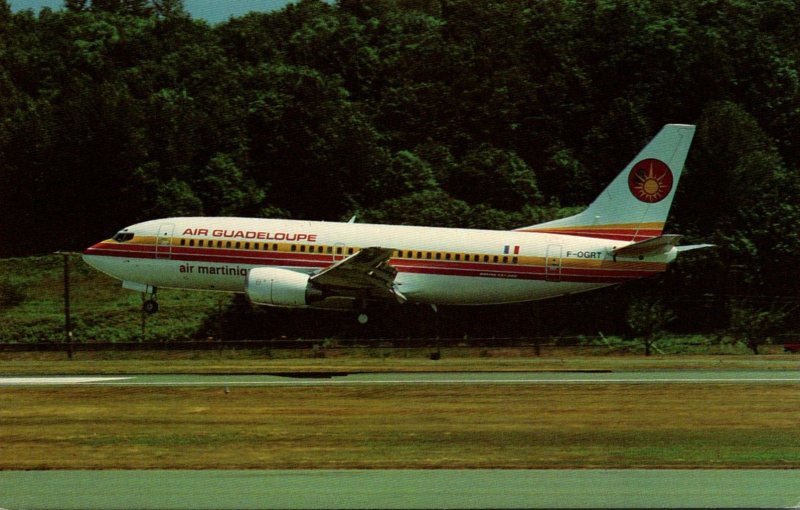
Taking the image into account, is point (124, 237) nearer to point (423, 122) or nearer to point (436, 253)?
point (436, 253)

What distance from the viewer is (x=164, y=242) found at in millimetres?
43188

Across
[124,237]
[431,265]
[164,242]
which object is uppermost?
[124,237]

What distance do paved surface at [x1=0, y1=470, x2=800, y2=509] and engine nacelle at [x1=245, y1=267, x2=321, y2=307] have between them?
908 inches

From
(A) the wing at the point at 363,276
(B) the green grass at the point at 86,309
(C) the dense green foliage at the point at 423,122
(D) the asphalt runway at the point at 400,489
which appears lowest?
(D) the asphalt runway at the point at 400,489

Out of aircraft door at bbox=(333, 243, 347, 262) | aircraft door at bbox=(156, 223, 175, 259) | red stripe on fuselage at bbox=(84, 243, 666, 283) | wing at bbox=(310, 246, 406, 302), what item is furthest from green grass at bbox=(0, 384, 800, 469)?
aircraft door at bbox=(156, 223, 175, 259)

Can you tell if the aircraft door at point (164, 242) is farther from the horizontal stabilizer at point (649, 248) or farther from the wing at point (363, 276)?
the horizontal stabilizer at point (649, 248)

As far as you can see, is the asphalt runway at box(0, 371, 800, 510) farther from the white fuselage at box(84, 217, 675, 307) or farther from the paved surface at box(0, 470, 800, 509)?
the white fuselage at box(84, 217, 675, 307)

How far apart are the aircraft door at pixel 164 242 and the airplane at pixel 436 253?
0.11ft

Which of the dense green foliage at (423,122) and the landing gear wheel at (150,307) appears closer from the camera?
the landing gear wheel at (150,307)

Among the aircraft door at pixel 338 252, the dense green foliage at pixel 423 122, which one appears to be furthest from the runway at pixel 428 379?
the dense green foliage at pixel 423 122

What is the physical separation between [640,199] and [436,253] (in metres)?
7.56

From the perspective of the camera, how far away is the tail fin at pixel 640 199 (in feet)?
143

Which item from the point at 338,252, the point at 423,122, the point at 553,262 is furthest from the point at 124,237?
the point at 423,122

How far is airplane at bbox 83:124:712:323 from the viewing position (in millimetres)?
42406
